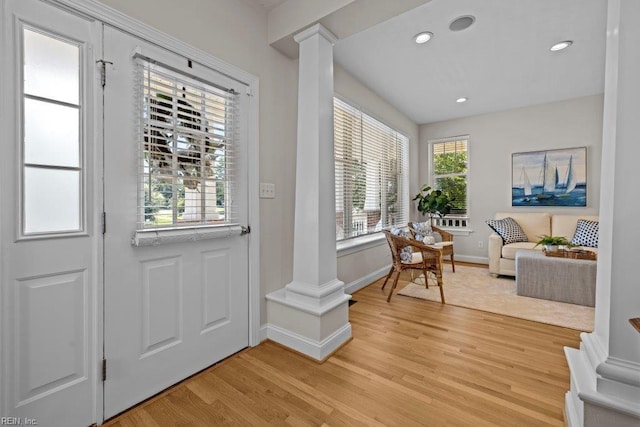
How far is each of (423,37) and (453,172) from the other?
127 inches

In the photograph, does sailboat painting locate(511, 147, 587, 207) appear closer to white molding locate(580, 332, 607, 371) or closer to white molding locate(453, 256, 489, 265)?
white molding locate(453, 256, 489, 265)

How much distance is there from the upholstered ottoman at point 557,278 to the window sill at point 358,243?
1.68 metres

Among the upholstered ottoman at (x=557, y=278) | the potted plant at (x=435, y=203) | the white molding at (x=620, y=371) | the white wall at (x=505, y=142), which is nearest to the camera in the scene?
the white molding at (x=620, y=371)

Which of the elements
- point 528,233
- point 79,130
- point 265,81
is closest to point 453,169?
point 528,233

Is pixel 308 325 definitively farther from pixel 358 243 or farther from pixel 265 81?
pixel 265 81

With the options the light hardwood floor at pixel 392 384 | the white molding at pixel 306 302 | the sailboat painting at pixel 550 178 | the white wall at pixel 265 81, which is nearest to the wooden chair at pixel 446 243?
the sailboat painting at pixel 550 178

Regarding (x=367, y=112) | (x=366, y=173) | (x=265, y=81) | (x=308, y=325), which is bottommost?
(x=308, y=325)

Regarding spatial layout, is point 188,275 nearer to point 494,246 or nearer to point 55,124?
point 55,124

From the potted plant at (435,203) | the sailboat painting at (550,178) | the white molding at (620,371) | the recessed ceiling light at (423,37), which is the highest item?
the recessed ceiling light at (423,37)

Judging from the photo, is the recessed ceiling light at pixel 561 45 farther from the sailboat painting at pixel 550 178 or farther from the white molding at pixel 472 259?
the white molding at pixel 472 259

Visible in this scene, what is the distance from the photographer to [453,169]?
5199 millimetres

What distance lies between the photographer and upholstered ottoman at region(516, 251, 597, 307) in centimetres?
287

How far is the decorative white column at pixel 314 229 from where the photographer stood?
2010 millimetres

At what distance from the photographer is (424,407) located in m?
1.48
